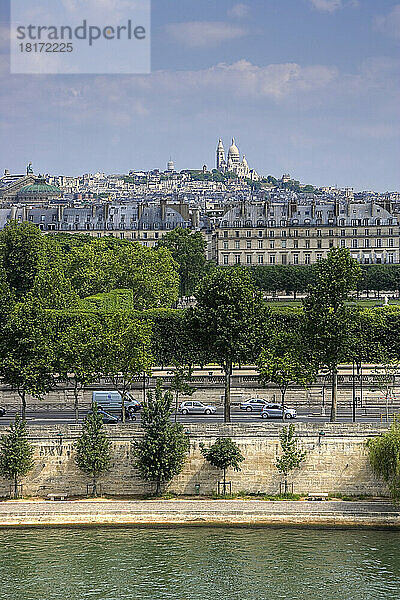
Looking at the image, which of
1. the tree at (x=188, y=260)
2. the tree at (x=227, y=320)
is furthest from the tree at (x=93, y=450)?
the tree at (x=188, y=260)

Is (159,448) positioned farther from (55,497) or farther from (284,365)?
(284,365)

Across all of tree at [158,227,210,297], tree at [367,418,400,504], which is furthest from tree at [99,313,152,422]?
tree at [158,227,210,297]

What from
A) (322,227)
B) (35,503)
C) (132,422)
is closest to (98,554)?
(35,503)

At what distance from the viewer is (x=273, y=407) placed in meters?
46.6

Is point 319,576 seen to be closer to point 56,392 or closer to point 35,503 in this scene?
point 35,503

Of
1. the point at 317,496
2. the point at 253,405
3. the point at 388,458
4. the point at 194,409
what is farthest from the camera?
the point at 253,405

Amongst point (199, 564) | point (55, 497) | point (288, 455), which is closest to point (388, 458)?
point (288, 455)

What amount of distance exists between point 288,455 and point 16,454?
394 inches

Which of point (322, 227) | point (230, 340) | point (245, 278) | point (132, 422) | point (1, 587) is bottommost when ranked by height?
point (1, 587)

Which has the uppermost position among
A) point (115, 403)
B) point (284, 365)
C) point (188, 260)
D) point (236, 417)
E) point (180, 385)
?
point (188, 260)

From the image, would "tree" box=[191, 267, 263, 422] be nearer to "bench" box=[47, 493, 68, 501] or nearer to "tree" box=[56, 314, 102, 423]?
"tree" box=[56, 314, 102, 423]

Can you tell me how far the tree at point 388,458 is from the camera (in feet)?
127

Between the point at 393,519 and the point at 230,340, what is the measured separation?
35.6 ft

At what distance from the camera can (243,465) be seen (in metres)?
40.2
